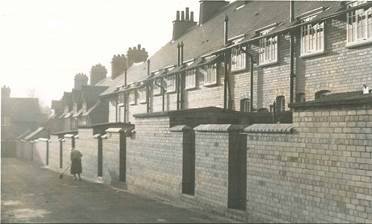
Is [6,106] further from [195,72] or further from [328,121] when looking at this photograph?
[328,121]

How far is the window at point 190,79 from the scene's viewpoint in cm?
2733

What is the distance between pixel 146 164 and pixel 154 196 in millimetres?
1337

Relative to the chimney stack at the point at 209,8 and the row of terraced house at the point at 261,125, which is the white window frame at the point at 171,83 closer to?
the row of terraced house at the point at 261,125

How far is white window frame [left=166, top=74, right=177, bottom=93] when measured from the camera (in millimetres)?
29877

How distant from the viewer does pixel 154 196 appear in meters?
15.2

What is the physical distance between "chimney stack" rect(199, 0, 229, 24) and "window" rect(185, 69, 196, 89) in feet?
27.8

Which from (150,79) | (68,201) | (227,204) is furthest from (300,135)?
(150,79)

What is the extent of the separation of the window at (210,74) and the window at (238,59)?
1577mm

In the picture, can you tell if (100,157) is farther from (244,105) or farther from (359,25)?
(359,25)

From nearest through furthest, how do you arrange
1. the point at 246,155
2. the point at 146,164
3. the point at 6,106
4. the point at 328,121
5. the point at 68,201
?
the point at 328,121
the point at 246,155
the point at 68,201
the point at 146,164
the point at 6,106

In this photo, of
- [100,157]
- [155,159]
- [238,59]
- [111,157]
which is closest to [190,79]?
[238,59]

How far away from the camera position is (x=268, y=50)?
2025 centimetres

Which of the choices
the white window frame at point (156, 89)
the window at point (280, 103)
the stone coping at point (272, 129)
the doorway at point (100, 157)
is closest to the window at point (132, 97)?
the white window frame at point (156, 89)

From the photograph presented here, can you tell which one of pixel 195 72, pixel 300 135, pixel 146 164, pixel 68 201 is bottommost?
pixel 68 201
